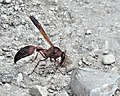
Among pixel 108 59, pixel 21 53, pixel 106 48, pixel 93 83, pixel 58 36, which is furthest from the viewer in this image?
pixel 58 36

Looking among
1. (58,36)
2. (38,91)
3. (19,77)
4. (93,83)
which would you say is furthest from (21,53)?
(58,36)

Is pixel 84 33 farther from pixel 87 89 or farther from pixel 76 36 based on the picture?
pixel 87 89

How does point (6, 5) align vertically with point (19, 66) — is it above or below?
above

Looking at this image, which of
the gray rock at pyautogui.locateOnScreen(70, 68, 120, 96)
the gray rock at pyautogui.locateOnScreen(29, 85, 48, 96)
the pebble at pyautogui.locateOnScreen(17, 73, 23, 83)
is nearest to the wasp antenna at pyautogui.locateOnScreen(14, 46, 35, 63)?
the pebble at pyautogui.locateOnScreen(17, 73, 23, 83)

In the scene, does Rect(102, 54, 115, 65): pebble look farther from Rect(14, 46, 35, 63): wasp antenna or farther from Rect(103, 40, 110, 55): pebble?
Rect(14, 46, 35, 63): wasp antenna

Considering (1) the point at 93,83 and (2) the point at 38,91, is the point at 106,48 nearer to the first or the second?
(1) the point at 93,83

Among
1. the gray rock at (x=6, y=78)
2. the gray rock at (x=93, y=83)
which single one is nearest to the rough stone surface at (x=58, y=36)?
the gray rock at (x=6, y=78)

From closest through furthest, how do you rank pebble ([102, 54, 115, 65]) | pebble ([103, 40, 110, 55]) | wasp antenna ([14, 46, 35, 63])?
wasp antenna ([14, 46, 35, 63]) < pebble ([102, 54, 115, 65]) < pebble ([103, 40, 110, 55])

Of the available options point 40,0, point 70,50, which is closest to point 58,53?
point 70,50

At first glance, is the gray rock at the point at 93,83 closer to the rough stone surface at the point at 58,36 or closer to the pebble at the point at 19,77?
the rough stone surface at the point at 58,36
